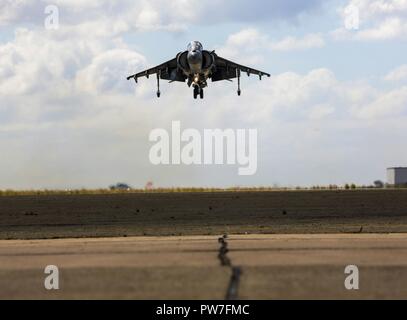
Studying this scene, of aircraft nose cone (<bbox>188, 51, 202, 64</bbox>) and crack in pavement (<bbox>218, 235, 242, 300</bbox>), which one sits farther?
aircraft nose cone (<bbox>188, 51, 202, 64</bbox>)

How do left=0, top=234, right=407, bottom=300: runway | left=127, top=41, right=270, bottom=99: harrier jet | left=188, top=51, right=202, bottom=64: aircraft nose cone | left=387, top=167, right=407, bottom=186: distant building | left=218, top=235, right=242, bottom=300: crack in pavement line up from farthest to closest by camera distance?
left=387, top=167, right=407, bottom=186: distant building, left=127, top=41, right=270, bottom=99: harrier jet, left=188, top=51, right=202, bottom=64: aircraft nose cone, left=0, top=234, right=407, bottom=300: runway, left=218, top=235, right=242, bottom=300: crack in pavement

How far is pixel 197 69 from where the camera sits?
46.3 metres

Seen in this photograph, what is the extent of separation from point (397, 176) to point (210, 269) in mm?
141284

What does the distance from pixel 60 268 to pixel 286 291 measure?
4.99 meters

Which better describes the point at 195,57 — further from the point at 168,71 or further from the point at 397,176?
the point at 397,176

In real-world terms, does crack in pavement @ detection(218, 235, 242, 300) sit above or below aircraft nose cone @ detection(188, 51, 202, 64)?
below

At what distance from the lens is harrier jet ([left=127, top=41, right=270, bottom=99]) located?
45906 millimetres

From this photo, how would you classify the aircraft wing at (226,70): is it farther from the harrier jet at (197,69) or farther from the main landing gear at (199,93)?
the main landing gear at (199,93)

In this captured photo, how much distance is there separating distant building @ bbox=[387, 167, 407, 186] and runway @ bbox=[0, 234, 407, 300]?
436 ft

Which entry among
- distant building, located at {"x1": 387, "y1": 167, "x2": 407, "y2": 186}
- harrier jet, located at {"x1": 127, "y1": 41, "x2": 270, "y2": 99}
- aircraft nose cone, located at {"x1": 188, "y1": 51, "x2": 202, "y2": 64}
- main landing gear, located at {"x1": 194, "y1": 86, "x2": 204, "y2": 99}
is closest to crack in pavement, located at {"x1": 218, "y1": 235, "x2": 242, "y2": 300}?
aircraft nose cone, located at {"x1": 188, "y1": 51, "x2": 202, "y2": 64}

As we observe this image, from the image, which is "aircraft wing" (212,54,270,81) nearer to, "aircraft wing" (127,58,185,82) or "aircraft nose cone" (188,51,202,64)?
"aircraft wing" (127,58,185,82)
